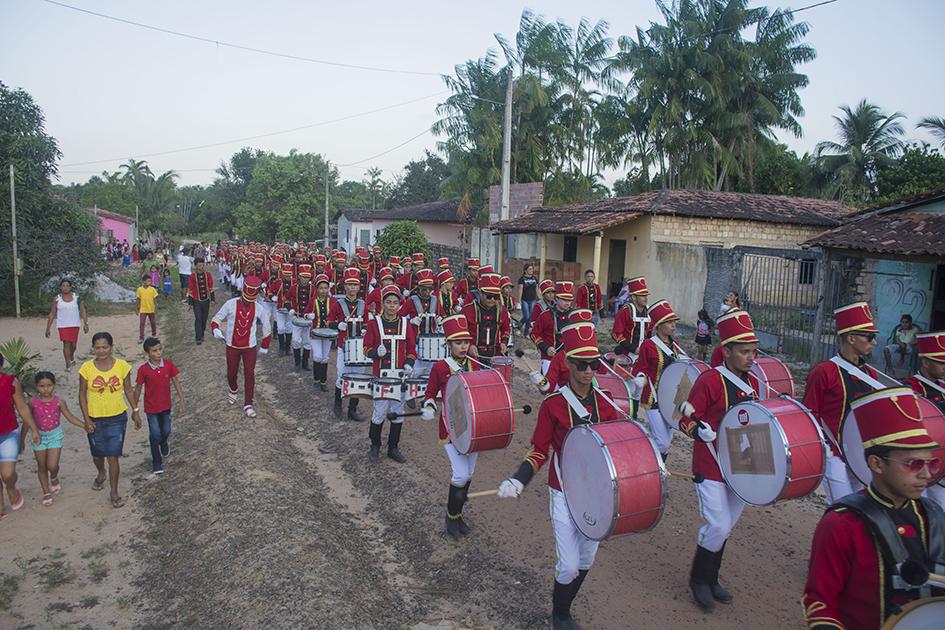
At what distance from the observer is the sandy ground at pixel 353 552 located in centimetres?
505

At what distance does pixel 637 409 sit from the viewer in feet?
19.3

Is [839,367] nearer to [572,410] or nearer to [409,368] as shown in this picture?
[572,410]

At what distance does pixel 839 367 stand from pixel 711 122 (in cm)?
3419

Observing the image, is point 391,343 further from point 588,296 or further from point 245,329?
point 588,296

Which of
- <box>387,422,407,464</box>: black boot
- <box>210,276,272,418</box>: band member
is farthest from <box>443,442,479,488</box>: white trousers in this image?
<box>210,276,272,418</box>: band member

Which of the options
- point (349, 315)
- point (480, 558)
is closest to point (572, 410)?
point (480, 558)

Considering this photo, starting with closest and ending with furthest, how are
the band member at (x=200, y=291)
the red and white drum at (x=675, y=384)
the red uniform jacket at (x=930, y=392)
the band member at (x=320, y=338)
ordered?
the red uniform jacket at (x=930, y=392), the red and white drum at (x=675, y=384), the band member at (x=320, y=338), the band member at (x=200, y=291)

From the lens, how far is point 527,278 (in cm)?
1823

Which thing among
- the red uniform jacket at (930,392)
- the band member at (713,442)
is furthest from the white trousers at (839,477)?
the red uniform jacket at (930,392)

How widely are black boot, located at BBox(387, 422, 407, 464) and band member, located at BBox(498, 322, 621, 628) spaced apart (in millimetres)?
3828

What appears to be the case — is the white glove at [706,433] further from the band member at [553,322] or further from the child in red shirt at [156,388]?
the child in red shirt at [156,388]

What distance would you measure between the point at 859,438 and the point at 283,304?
460 inches

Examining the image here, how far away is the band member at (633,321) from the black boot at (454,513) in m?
3.71

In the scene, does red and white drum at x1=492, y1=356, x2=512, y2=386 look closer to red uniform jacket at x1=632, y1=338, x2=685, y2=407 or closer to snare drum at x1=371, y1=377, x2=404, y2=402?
snare drum at x1=371, y1=377, x2=404, y2=402
